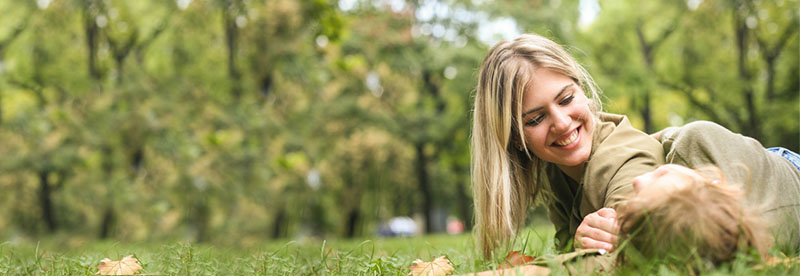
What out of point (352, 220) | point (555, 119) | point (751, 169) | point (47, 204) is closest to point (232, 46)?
A: point (47, 204)

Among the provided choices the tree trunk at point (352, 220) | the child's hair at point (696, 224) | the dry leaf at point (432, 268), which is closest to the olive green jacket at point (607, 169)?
the child's hair at point (696, 224)

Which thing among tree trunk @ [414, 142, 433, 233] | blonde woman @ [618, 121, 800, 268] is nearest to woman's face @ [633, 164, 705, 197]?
blonde woman @ [618, 121, 800, 268]

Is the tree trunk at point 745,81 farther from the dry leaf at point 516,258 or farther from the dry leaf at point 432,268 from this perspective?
the dry leaf at point 432,268

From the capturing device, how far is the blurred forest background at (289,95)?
323 inches

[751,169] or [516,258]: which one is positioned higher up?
[751,169]

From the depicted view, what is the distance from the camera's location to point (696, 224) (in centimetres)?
186

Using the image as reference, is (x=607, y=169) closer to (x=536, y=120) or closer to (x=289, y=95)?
(x=536, y=120)

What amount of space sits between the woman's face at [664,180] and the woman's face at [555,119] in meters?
0.56

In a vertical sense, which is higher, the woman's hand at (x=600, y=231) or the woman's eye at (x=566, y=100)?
the woman's eye at (x=566, y=100)

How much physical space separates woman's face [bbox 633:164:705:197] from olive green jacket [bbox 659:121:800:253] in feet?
1.12

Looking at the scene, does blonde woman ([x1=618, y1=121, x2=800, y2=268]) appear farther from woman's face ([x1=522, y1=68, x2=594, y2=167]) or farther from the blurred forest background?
the blurred forest background

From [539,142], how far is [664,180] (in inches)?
29.8

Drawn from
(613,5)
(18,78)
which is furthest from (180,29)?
(613,5)

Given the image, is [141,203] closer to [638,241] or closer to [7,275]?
[7,275]
